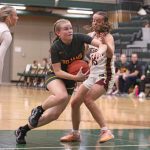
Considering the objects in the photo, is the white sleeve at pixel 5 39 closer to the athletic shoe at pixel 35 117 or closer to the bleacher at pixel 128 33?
the athletic shoe at pixel 35 117

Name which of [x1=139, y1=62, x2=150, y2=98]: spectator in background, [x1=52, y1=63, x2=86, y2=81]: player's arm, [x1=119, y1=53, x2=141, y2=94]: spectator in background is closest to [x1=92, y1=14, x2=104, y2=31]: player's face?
[x1=52, y1=63, x2=86, y2=81]: player's arm

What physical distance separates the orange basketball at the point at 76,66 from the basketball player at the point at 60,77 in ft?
0.17

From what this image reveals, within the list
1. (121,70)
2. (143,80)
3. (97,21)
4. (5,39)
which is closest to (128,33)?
(121,70)

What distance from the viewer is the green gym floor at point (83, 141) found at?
5570mm

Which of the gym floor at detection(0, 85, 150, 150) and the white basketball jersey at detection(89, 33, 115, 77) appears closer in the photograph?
the gym floor at detection(0, 85, 150, 150)

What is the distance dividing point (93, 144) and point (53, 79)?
0.90 metres

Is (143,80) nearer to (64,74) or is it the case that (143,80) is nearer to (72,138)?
(72,138)

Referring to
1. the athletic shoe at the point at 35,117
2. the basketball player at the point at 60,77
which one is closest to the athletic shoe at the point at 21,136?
the basketball player at the point at 60,77

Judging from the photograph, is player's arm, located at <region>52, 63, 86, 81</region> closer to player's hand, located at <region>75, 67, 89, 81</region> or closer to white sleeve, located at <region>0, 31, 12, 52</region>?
player's hand, located at <region>75, 67, 89, 81</region>

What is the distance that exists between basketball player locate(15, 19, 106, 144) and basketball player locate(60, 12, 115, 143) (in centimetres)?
17

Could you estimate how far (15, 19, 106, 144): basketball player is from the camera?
5617 mm

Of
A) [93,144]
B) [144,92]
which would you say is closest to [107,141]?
[93,144]

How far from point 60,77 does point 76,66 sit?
247 millimetres

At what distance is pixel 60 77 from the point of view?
5.70 metres
